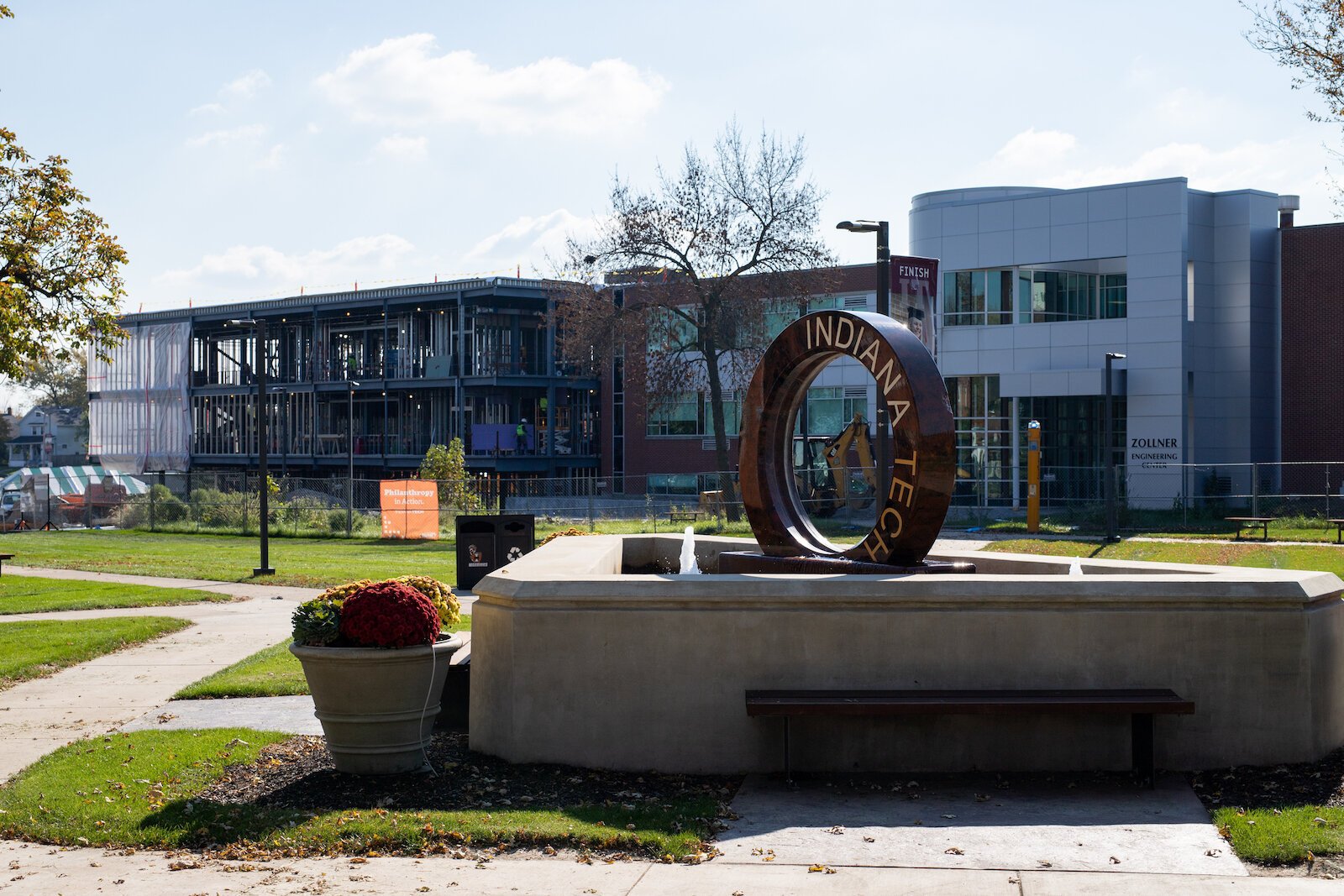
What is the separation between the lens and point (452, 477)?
145 ft

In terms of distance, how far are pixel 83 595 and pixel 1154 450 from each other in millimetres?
33477

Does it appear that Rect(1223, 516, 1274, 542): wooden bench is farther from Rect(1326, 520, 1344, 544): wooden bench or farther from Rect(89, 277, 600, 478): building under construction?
Rect(89, 277, 600, 478): building under construction

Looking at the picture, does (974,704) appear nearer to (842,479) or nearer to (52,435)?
(842,479)

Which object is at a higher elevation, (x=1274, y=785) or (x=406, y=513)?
(x=406, y=513)

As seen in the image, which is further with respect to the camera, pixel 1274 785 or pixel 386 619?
pixel 386 619

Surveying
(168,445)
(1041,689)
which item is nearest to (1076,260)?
(1041,689)

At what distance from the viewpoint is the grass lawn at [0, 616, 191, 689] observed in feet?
44.6

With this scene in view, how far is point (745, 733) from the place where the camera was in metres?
8.70

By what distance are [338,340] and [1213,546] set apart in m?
52.0

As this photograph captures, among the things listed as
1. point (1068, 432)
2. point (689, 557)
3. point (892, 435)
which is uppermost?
point (1068, 432)

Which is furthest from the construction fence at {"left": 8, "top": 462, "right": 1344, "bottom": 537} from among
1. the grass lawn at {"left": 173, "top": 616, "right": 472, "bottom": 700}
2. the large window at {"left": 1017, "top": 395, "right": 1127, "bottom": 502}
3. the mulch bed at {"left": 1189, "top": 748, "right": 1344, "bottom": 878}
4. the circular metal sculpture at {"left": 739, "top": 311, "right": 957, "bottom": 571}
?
the mulch bed at {"left": 1189, "top": 748, "right": 1344, "bottom": 878}

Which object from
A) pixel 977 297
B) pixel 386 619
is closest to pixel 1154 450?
pixel 977 297

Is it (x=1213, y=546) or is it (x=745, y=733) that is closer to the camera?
(x=745, y=733)

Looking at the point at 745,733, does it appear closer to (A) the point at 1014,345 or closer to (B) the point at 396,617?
(B) the point at 396,617
